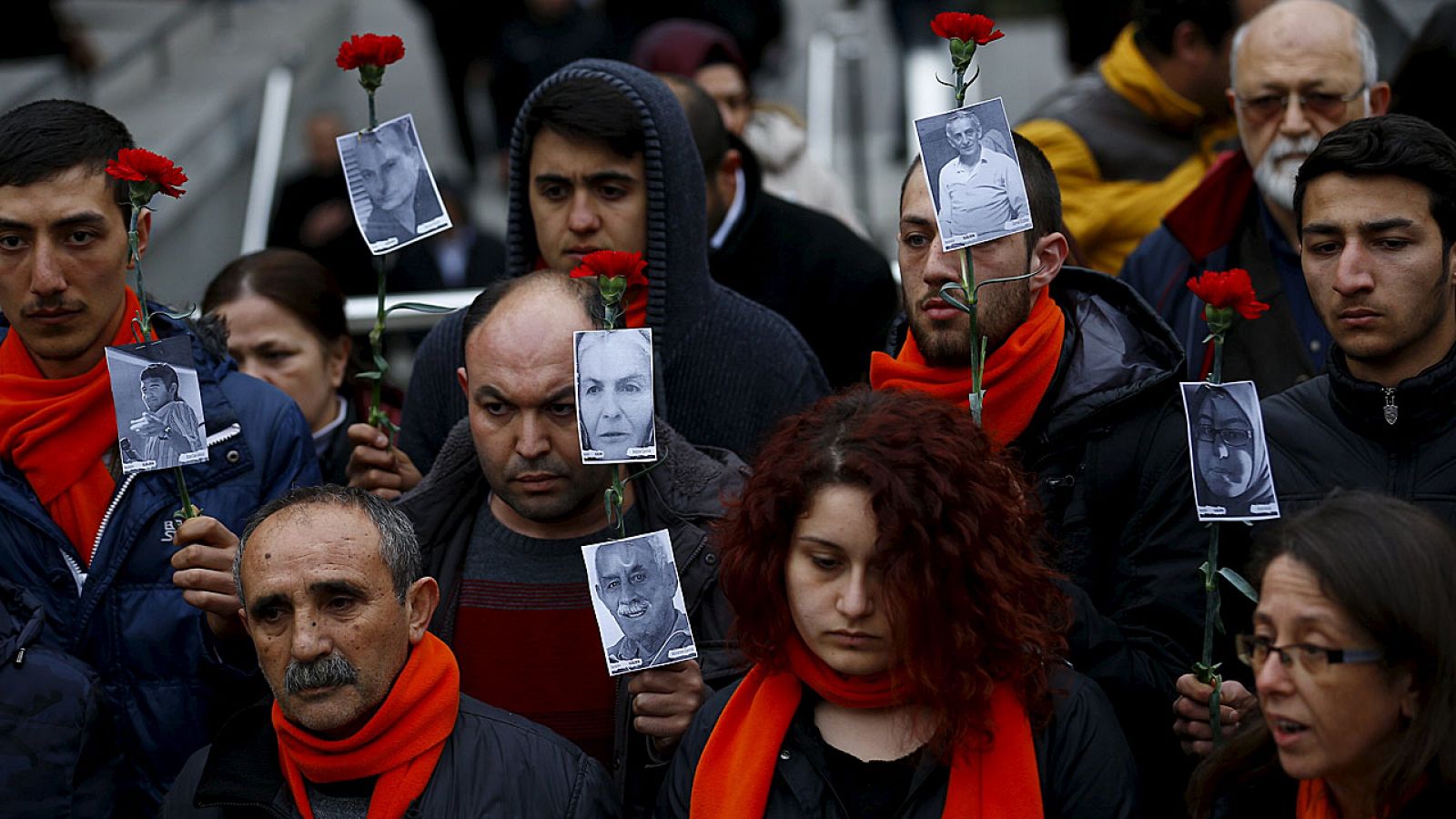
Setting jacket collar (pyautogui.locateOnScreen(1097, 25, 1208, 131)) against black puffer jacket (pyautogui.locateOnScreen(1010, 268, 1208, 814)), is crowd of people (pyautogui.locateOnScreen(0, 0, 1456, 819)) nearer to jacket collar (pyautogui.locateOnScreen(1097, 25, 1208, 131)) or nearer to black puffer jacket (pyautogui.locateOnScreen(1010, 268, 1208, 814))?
black puffer jacket (pyautogui.locateOnScreen(1010, 268, 1208, 814))

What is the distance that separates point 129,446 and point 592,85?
1.57 metres

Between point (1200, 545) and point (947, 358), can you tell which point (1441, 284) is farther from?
point (947, 358)

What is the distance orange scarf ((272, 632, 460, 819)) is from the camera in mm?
3598

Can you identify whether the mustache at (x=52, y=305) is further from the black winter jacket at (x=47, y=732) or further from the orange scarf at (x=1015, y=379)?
the orange scarf at (x=1015, y=379)

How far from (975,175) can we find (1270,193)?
1517mm

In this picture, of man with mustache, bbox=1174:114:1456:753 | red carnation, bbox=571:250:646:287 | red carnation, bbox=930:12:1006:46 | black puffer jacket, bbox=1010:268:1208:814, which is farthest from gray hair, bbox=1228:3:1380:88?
red carnation, bbox=571:250:646:287

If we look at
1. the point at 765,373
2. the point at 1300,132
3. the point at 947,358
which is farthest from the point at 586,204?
the point at 1300,132

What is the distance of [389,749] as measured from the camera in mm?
3607

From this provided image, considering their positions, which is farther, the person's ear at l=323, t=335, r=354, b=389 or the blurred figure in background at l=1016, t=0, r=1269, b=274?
the blurred figure in background at l=1016, t=0, r=1269, b=274

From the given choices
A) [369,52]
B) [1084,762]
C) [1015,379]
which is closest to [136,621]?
[369,52]

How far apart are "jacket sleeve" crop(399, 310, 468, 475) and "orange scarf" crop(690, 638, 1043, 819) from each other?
1555mm

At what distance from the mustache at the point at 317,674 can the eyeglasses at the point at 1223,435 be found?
1.70 m

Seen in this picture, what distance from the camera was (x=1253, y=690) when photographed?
3.84 m

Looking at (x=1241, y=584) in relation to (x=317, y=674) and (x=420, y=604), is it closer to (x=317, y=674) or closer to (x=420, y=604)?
(x=420, y=604)
